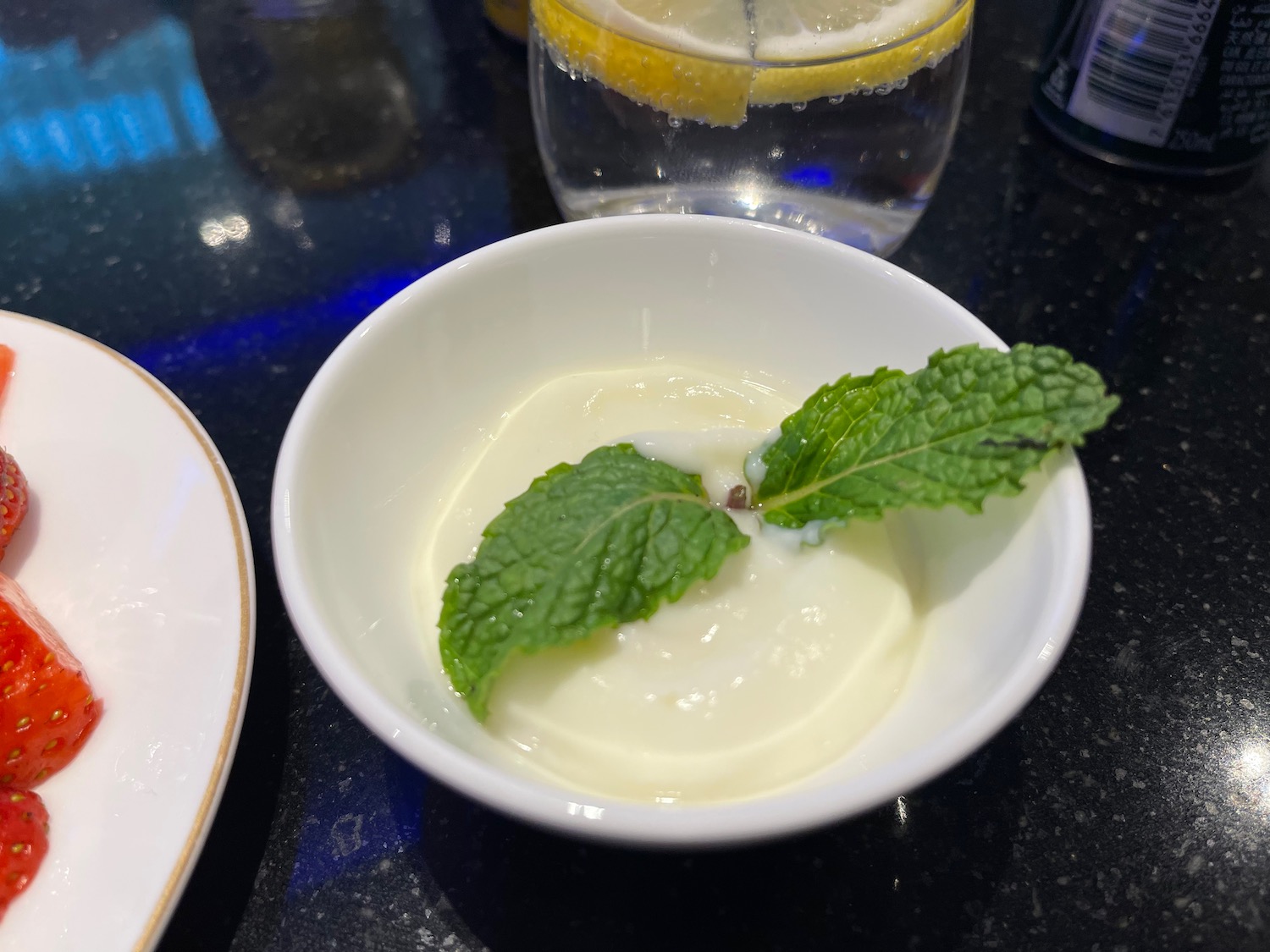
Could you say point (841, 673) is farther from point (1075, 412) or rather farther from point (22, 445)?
point (22, 445)

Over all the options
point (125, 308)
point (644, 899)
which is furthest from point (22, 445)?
point (644, 899)

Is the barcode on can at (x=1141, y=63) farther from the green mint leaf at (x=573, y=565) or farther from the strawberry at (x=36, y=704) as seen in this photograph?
the strawberry at (x=36, y=704)

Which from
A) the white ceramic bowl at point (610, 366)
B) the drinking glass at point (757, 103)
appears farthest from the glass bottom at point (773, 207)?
the white ceramic bowl at point (610, 366)

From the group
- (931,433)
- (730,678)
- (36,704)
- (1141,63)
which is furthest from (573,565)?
(1141,63)

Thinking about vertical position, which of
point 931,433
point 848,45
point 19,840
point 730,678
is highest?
point 848,45

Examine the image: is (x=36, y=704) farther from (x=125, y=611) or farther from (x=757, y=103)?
(x=757, y=103)

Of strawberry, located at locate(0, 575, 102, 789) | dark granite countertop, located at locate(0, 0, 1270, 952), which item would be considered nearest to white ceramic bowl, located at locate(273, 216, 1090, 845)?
dark granite countertop, located at locate(0, 0, 1270, 952)
